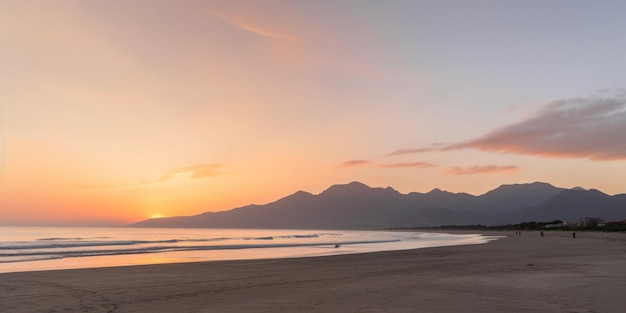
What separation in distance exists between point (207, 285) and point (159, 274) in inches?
193

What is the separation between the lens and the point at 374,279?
17.2 metres

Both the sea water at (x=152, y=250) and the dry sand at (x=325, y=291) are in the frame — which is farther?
the sea water at (x=152, y=250)

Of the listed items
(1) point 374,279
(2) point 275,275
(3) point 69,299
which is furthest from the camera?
(2) point 275,275

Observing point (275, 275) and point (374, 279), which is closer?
point (374, 279)

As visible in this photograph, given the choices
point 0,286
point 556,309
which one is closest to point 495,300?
point 556,309

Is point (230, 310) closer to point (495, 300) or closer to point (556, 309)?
point (495, 300)

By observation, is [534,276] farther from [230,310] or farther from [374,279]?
[230,310]

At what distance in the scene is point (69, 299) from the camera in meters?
13.0

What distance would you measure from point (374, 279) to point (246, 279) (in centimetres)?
496

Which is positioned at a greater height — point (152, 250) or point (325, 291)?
point (325, 291)

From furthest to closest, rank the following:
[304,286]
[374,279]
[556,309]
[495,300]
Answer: [374,279] → [304,286] → [495,300] → [556,309]

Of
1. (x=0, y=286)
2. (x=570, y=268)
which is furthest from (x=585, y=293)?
(x=0, y=286)

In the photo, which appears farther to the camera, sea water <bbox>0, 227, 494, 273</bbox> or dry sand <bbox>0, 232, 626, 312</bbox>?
sea water <bbox>0, 227, 494, 273</bbox>

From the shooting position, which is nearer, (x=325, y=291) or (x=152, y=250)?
(x=325, y=291)
